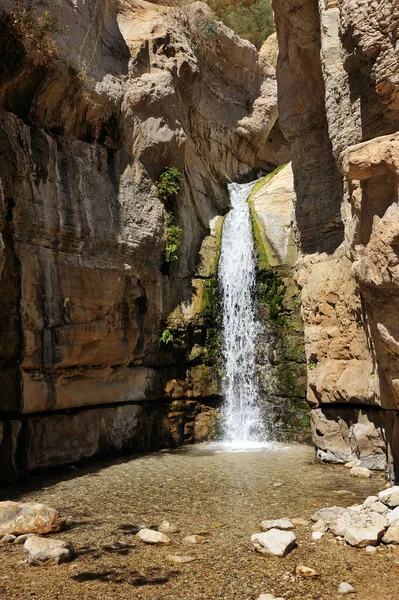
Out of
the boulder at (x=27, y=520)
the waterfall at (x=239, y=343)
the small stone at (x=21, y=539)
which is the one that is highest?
the waterfall at (x=239, y=343)

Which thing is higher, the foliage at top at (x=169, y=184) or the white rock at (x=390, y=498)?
the foliage at top at (x=169, y=184)

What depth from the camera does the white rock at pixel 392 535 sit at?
529 centimetres

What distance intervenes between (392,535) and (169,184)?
10.3 meters

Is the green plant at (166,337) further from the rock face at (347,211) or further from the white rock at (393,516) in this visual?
the white rock at (393,516)

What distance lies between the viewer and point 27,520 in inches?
238

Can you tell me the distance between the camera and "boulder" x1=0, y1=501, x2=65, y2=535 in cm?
593

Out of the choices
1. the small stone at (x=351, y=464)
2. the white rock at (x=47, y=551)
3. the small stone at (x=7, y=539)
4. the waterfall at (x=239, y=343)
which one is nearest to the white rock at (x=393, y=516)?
the white rock at (x=47, y=551)

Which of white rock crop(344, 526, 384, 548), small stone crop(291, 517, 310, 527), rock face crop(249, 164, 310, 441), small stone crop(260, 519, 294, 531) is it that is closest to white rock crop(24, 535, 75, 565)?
small stone crop(260, 519, 294, 531)

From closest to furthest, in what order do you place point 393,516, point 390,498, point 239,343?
1. point 393,516
2. point 390,498
3. point 239,343

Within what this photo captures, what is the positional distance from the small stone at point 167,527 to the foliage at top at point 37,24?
9299 millimetres

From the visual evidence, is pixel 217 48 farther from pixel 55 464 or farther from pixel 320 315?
pixel 55 464

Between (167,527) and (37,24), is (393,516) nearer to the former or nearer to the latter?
(167,527)

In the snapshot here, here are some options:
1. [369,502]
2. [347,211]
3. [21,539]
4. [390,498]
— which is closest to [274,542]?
[369,502]

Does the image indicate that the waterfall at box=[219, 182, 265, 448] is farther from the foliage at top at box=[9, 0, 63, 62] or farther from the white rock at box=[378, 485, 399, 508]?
the foliage at top at box=[9, 0, 63, 62]
